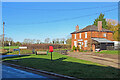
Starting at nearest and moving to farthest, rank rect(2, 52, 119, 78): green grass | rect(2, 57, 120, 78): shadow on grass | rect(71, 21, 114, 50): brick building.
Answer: rect(2, 57, 120, 78): shadow on grass → rect(2, 52, 119, 78): green grass → rect(71, 21, 114, 50): brick building

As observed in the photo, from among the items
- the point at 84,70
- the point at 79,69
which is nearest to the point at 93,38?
the point at 79,69

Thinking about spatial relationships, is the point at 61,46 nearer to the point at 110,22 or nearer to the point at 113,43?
the point at 113,43

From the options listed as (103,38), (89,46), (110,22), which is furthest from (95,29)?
(110,22)

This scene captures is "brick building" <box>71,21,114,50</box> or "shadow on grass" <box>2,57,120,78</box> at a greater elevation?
"brick building" <box>71,21,114,50</box>

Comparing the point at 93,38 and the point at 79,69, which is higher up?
the point at 93,38

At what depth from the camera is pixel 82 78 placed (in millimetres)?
7984

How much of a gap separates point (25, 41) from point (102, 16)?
171 feet

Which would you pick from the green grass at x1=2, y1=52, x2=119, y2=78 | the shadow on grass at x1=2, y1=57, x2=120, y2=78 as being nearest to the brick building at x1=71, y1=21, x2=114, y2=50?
the green grass at x1=2, y1=52, x2=119, y2=78

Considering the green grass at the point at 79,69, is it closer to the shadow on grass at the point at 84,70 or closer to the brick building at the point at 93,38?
the shadow on grass at the point at 84,70

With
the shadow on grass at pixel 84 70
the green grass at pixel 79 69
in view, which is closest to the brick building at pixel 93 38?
the green grass at pixel 79 69

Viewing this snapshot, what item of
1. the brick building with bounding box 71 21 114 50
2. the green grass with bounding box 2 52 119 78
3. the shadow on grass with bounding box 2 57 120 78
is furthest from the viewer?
the brick building with bounding box 71 21 114 50

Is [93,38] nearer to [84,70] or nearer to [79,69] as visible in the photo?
[79,69]

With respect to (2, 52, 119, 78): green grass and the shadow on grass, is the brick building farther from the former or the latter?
the shadow on grass

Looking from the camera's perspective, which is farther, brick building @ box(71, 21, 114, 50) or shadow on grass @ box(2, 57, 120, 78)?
brick building @ box(71, 21, 114, 50)
